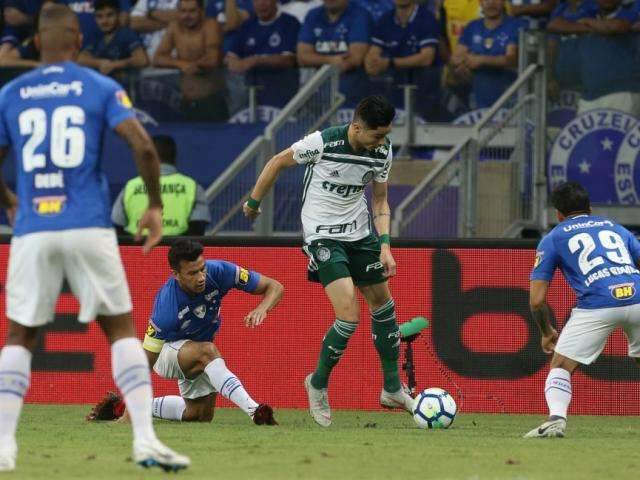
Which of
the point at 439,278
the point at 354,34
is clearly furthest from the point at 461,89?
the point at 439,278

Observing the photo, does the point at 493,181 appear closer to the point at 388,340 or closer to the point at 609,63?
the point at 609,63

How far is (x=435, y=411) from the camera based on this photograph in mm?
10461

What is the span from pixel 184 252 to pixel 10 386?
313 centimetres

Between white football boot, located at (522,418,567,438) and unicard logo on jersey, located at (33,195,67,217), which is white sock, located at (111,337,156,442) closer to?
unicard logo on jersey, located at (33,195,67,217)

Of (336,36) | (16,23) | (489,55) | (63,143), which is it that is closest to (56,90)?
(63,143)

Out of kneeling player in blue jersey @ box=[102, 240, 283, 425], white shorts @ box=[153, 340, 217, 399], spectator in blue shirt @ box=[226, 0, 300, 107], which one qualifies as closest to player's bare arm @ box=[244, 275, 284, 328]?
kneeling player in blue jersey @ box=[102, 240, 283, 425]

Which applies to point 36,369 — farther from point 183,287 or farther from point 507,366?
point 507,366

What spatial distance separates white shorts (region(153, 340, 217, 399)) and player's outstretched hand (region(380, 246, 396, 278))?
1574 mm

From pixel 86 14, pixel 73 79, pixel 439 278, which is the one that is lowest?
pixel 439 278

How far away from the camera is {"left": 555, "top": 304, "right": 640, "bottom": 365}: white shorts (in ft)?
32.4

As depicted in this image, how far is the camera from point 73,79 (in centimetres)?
741

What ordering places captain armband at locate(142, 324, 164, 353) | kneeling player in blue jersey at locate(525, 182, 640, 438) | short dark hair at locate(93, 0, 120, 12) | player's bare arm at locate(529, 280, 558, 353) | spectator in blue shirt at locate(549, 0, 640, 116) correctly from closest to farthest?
1. player's bare arm at locate(529, 280, 558, 353)
2. kneeling player in blue jersey at locate(525, 182, 640, 438)
3. captain armband at locate(142, 324, 164, 353)
4. spectator in blue shirt at locate(549, 0, 640, 116)
5. short dark hair at locate(93, 0, 120, 12)

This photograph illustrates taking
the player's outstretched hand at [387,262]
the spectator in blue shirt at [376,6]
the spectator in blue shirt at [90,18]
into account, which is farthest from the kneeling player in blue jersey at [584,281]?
the spectator in blue shirt at [90,18]

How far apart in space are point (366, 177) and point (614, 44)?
168 inches
